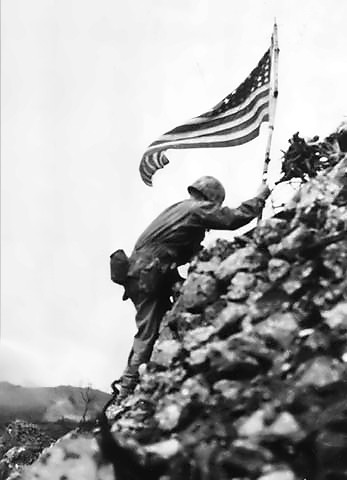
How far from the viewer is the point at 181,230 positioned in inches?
505

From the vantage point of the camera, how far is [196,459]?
9.91 m

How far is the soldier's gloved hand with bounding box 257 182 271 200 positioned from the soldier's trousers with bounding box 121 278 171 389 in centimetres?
214

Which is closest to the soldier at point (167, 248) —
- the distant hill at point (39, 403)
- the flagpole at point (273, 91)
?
the flagpole at point (273, 91)

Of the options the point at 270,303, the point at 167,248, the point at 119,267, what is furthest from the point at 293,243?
the point at 119,267

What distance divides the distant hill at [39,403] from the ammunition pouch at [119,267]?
2232cm

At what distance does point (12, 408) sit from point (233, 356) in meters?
36.8

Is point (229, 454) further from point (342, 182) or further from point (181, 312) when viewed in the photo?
point (342, 182)

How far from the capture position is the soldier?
501 inches

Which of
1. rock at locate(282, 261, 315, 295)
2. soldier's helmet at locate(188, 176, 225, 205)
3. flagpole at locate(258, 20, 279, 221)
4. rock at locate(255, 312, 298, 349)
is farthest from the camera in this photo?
flagpole at locate(258, 20, 279, 221)

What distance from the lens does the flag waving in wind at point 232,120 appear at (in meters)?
15.3

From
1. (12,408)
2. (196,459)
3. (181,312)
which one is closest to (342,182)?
(181,312)

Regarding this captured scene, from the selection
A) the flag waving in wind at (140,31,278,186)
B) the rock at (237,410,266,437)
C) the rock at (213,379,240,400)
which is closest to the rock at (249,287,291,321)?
the rock at (213,379,240,400)

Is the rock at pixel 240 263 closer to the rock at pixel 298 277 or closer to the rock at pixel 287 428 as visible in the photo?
the rock at pixel 298 277

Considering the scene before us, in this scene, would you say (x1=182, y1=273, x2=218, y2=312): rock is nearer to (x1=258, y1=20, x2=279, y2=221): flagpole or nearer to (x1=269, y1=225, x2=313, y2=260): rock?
(x1=269, y1=225, x2=313, y2=260): rock
